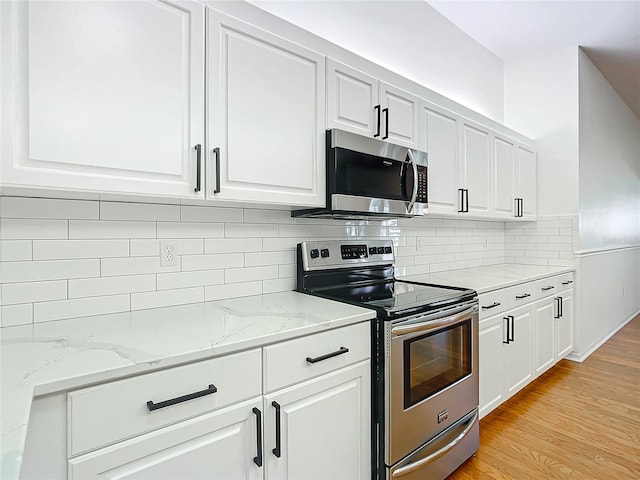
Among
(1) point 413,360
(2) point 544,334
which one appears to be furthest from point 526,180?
(1) point 413,360

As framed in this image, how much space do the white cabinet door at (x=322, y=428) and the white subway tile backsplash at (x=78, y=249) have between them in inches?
33.9

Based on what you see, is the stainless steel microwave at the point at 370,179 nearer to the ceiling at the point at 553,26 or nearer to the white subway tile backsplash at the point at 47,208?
the white subway tile backsplash at the point at 47,208

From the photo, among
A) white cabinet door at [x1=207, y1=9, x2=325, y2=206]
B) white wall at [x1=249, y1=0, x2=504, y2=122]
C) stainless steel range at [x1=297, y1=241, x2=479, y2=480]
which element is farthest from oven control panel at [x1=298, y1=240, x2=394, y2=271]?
white wall at [x1=249, y1=0, x2=504, y2=122]

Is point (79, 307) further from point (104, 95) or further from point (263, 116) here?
point (263, 116)

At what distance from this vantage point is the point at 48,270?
4.52ft

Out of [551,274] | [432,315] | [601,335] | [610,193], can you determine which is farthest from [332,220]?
[610,193]

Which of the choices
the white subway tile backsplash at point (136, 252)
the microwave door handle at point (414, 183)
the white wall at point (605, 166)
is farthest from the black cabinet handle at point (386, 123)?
the white wall at point (605, 166)

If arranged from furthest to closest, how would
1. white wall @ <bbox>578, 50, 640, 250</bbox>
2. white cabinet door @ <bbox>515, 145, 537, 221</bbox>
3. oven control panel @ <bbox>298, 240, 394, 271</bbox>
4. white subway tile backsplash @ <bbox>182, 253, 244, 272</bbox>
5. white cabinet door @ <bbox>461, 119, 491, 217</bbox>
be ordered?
1. white wall @ <bbox>578, 50, 640, 250</bbox>
2. white cabinet door @ <bbox>515, 145, 537, 221</bbox>
3. white cabinet door @ <bbox>461, 119, 491, 217</bbox>
4. oven control panel @ <bbox>298, 240, 394, 271</bbox>
5. white subway tile backsplash @ <bbox>182, 253, 244, 272</bbox>

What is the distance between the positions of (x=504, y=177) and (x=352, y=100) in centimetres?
191

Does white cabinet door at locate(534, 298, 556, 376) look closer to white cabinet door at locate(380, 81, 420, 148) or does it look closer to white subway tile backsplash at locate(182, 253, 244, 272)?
white cabinet door at locate(380, 81, 420, 148)

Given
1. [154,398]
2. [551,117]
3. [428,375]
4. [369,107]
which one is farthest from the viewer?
[551,117]

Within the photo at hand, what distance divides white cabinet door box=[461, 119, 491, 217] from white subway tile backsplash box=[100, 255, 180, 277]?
2130mm

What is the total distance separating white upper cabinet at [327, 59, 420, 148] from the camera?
1.87 meters

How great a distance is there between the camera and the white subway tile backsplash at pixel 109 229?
4.72ft
